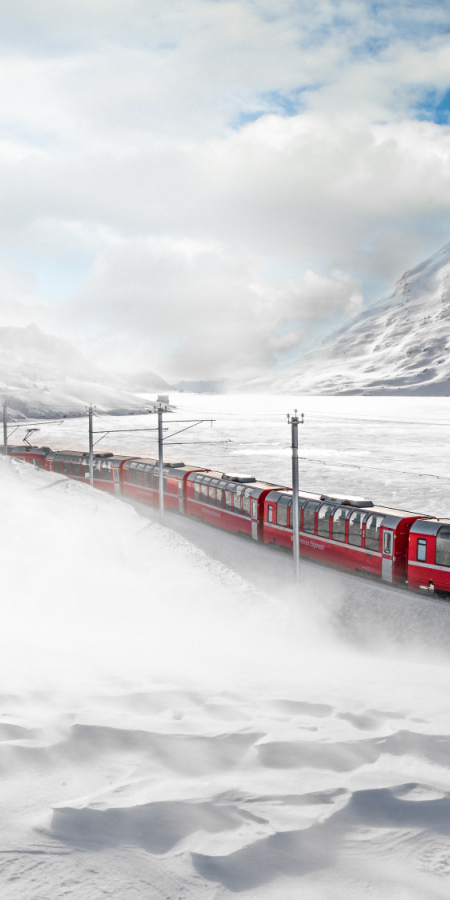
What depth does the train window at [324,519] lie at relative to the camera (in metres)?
26.1

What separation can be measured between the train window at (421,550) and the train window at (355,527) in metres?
2.83

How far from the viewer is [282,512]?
28.5 m

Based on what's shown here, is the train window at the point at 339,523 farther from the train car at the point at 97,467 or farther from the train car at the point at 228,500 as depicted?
the train car at the point at 97,467

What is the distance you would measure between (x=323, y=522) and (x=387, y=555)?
376 centimetres

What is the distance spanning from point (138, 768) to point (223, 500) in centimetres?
2836

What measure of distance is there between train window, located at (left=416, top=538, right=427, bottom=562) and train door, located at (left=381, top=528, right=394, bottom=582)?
45.0 inches

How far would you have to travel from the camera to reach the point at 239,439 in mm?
119312

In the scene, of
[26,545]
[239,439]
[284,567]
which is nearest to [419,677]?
[26,545]

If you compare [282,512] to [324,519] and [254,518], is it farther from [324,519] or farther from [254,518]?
[324,519]

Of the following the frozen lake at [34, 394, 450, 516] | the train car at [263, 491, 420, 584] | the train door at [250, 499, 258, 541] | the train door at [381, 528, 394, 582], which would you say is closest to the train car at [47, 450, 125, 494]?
the frozen lake at [34, 394, 450, 516]

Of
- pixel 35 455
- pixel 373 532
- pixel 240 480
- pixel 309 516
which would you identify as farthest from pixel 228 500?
pixel 35 455

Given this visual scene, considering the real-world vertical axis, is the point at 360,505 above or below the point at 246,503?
above

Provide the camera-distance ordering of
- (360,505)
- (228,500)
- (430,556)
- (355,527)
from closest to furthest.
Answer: (430,556), (355,527), (360,505), (228,500)

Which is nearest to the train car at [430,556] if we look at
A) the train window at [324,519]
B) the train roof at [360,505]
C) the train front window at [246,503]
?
the train roof at [360,505]
